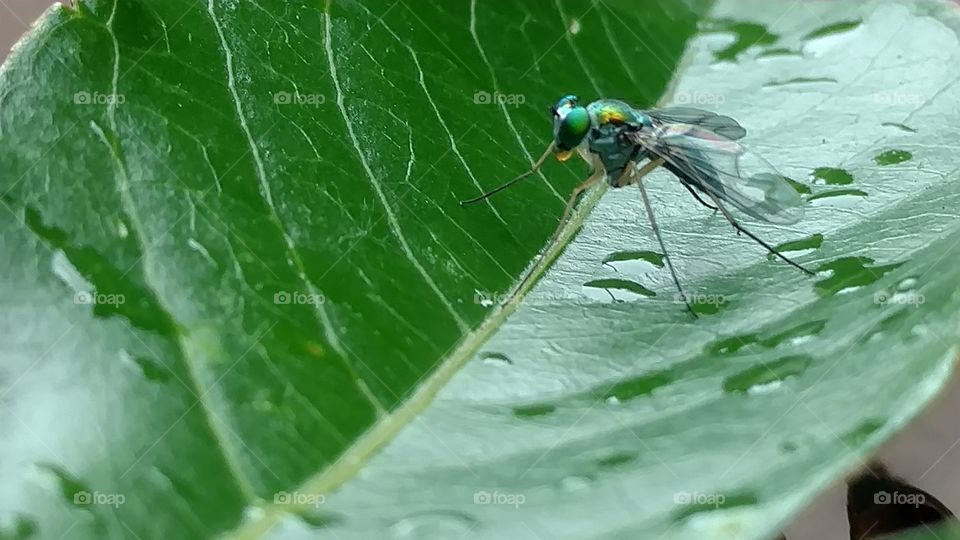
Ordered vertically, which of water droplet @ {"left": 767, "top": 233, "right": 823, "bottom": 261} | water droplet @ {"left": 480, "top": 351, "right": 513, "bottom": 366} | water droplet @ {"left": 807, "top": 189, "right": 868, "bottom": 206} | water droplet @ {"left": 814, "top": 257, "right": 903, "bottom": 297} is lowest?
water droplet @ {"left": 767, "top": 233, "right": 823, "bottom": 261}

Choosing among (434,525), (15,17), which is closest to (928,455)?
(434,525)

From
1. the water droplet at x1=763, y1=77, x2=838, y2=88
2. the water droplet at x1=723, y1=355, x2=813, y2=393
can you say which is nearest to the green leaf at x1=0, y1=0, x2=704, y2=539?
the water droplet at x1=723, y1=355, x2=813, y2=393

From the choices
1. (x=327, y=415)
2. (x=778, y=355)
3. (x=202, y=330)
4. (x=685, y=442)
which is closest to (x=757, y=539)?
(x=685, y=442)

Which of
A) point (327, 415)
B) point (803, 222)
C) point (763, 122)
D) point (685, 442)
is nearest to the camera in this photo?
point (685, 442)

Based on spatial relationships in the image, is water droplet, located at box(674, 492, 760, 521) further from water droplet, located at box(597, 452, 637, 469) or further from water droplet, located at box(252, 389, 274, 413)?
water droplet, located at box(252, 389, 274, 413)

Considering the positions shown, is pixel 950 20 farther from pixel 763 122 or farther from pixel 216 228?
pixel 216 228

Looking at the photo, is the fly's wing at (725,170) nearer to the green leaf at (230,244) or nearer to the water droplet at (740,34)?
the water droplet at (740,34)
